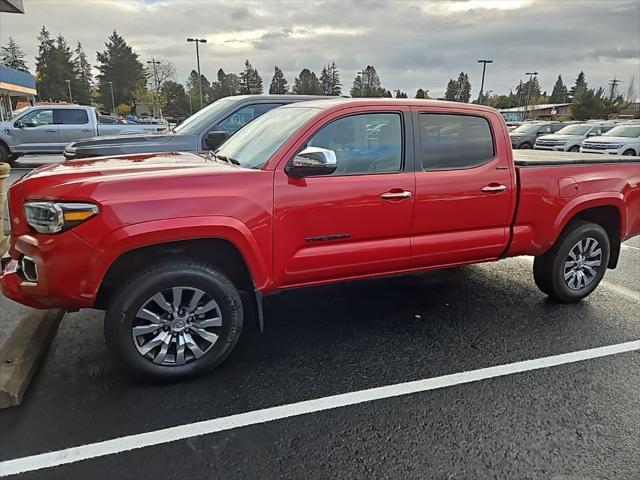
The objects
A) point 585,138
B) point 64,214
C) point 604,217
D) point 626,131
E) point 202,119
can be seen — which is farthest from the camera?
point 585,138

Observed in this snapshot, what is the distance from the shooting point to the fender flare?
9.55 ft

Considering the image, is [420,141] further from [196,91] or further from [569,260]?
[196,91]

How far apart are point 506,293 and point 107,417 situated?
3.95 m

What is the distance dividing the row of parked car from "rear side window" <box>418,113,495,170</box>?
10654 mm

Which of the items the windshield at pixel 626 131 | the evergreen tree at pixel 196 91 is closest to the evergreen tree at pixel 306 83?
the evergreen tree at pixel 196 91

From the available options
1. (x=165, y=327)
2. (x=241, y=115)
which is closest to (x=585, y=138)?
(x=241, y=115)

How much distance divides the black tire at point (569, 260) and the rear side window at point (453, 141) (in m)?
1.22

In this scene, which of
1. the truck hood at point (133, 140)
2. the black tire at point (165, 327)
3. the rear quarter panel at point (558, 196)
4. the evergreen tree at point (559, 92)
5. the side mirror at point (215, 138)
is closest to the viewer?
the black tire at point (165, 327)

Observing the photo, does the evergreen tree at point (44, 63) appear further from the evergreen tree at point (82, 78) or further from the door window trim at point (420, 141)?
the door window trim at point (420, 141)

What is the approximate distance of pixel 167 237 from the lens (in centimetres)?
303

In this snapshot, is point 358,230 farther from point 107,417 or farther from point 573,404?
point 107,417

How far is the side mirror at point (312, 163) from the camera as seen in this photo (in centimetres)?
326

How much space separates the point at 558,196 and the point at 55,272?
4125mm

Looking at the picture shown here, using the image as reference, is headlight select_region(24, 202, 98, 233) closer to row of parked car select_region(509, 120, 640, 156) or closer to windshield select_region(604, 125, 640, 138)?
row of parked car select_region(509, 120, 640, 156)
